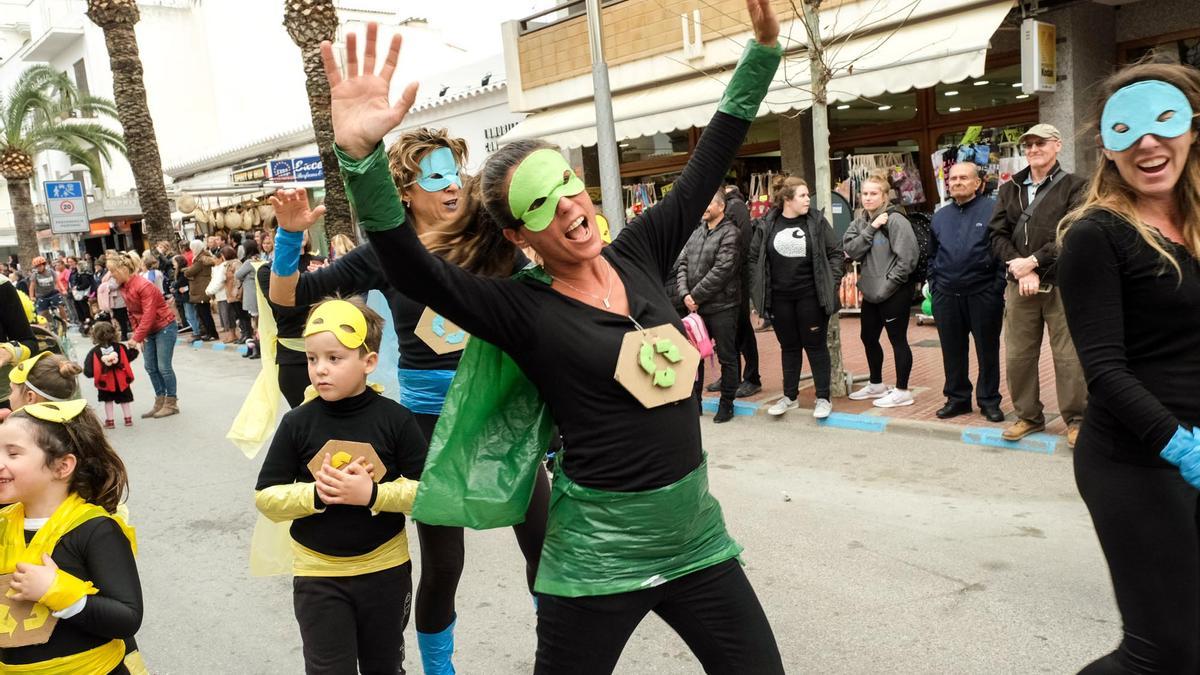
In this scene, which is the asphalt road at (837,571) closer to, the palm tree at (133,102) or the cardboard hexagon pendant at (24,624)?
the cardboard hexagon pendant at (24,624)

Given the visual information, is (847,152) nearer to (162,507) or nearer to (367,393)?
(162,507)

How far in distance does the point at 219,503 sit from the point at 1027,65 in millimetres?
8688

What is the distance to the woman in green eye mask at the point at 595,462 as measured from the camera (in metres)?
2.10

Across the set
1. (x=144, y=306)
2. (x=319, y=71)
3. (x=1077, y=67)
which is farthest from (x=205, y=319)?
(x=1077, y=67)

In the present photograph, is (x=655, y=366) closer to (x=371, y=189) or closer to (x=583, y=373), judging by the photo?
(x=583, y=373)

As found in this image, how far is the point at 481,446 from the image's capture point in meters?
2.25

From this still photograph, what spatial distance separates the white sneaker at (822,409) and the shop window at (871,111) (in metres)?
5.74

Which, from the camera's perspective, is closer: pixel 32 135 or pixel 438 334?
pixel 438 334

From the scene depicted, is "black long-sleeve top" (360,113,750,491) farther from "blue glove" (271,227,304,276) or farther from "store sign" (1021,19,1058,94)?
"store sign" (1021,19,1058,94)

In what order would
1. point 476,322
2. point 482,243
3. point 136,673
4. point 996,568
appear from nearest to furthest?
point 476,322 < point 482,243 < point 136,673 < point 996,568

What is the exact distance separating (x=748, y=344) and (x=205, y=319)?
1263 centimetres

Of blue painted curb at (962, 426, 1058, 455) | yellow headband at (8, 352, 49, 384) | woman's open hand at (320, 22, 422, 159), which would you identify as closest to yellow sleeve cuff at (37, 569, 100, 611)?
woman's open hand at (320, 22, 422, 159)

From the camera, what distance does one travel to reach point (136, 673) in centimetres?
280

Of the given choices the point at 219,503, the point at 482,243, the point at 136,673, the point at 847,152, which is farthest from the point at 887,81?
the point at 136,673
